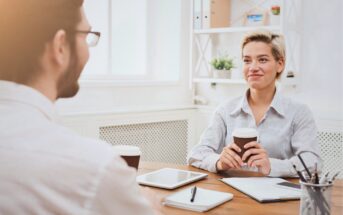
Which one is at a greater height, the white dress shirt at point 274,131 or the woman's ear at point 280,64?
the woman's ear at point 280,64

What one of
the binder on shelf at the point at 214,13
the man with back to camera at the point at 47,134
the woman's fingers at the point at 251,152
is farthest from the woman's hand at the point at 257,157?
the binder on shelf at the point at 214,13

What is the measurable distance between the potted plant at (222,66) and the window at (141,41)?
0.34m

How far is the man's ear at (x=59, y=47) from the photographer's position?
0.74 m

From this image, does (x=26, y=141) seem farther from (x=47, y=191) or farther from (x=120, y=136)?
(x=120, y=136)

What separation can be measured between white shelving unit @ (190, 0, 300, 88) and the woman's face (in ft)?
2.41

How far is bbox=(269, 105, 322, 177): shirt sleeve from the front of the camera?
5.86 ft

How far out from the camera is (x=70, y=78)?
0.79 m

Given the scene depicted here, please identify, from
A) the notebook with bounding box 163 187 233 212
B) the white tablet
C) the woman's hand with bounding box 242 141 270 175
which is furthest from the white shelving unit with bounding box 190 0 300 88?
the notebook with bounding box 163 187 233 212

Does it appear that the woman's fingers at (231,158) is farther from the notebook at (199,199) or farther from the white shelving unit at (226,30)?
the white shelving unit at (226,30)

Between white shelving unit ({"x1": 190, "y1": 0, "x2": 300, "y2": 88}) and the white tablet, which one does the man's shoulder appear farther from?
white shelving unit ({"x1": 190, "y1": 0, "x2": 300, "y2": 88})

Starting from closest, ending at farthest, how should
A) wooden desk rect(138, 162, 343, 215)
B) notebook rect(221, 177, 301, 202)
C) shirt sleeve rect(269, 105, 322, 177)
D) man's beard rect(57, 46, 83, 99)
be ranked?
1. man's beard rect(57, 46, 83, 99)
2. wooden desk rect(138, 162, 343, 215)
3. notebook rect(221, 177, 301, 202)
4. shirt sleeve rect(269, 105, 322, 177)

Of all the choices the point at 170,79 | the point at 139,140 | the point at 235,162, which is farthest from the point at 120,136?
the point at 235,162

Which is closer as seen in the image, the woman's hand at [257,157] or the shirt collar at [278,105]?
the woman's hand at [257,157]

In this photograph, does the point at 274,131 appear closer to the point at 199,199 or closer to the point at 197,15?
the point at 199,199
